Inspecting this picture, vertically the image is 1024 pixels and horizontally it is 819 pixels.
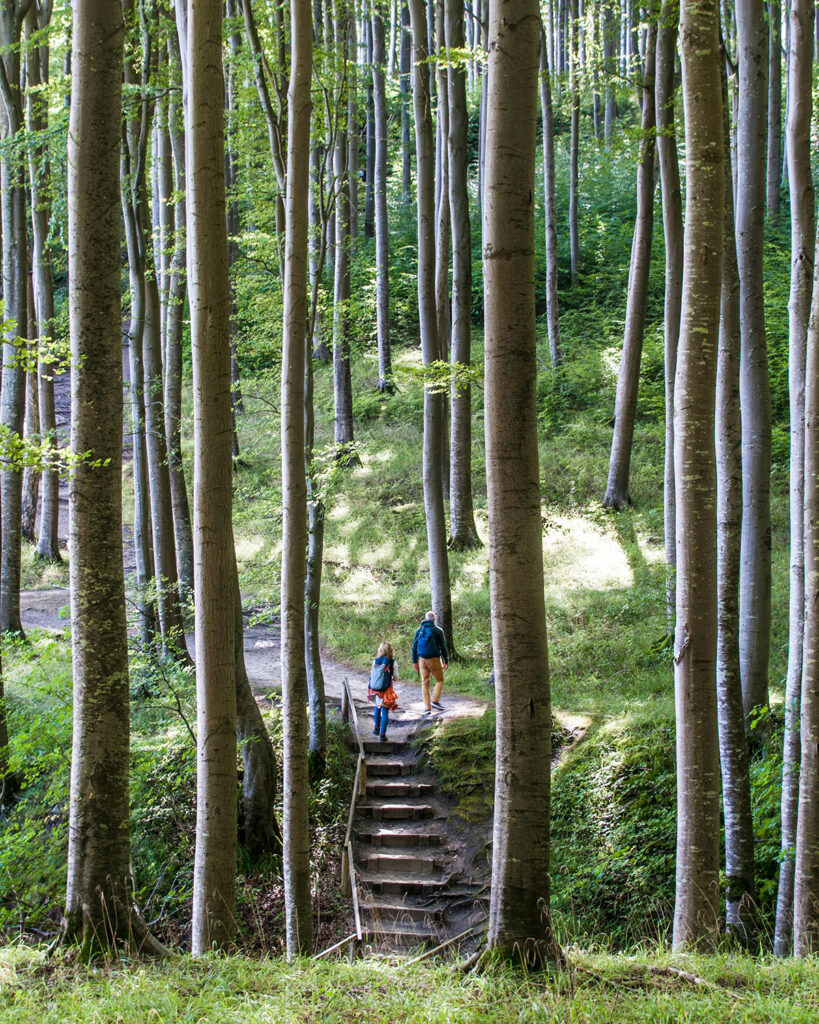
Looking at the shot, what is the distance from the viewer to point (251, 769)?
10.2 meters

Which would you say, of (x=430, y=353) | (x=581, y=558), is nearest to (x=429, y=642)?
(x=430, y=353)

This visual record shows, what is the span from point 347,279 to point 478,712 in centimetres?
1120

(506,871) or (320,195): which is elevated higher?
(320,195)

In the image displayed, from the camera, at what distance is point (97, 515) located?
16.8ft

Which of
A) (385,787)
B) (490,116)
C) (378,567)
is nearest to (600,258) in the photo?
(378,567)

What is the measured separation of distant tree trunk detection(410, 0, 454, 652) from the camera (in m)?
13.9

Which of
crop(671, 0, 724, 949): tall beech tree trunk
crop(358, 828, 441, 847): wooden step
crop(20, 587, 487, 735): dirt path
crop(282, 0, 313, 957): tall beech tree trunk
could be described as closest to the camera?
crop(671, 0, 724, 949): tall beech tree trunk

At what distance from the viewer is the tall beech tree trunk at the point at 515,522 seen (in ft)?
14.6

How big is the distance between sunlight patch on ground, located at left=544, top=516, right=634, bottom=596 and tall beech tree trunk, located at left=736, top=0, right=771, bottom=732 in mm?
6639

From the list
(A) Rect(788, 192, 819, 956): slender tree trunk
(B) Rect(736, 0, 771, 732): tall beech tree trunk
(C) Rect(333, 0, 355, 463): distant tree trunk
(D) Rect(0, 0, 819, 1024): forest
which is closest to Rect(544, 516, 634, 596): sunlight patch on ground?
(D) Rect(0, 0, 819, 1024): forest

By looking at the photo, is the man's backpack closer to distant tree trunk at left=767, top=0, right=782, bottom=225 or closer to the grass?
the grass

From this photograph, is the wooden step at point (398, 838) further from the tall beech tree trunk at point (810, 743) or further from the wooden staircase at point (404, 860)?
the tall beech tree trunk at point (810, 743)

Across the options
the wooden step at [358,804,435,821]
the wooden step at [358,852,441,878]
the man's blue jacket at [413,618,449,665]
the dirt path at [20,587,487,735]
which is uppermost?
the man's blue jacket at [413,618,449,665]

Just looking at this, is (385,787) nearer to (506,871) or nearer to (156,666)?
(156,666)
